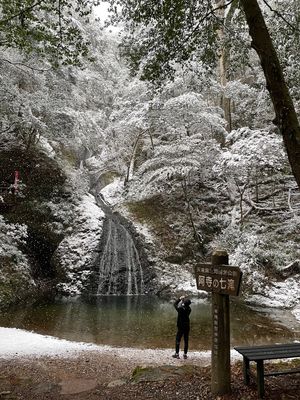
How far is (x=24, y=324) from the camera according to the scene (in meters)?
9.88

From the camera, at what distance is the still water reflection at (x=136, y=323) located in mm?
9047

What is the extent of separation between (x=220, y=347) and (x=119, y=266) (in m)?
11.6

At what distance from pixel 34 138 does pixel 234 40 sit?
491 inches

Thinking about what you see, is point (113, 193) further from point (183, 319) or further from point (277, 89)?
point (277, 89)

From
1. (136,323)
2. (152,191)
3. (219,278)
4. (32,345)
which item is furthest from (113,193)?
(219,278)

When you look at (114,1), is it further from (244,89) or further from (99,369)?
(244,89)

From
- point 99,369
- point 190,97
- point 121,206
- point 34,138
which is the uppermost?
point 190,97

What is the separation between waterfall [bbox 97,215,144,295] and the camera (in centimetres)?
1489

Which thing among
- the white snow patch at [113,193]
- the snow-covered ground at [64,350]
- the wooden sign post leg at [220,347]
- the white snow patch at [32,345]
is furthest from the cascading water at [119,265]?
the wooden sign post leg at [220,347]

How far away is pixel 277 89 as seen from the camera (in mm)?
3992

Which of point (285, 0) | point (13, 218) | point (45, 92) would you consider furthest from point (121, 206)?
point (285, 0)

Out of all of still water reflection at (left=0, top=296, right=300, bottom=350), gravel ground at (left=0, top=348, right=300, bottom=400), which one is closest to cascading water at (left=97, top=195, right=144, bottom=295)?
still water reflection at (left=0, top=296, right=300, bottom=350)

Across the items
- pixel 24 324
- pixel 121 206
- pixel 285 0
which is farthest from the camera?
pixel 121 206

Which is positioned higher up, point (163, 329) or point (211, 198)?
point (211, 198)
